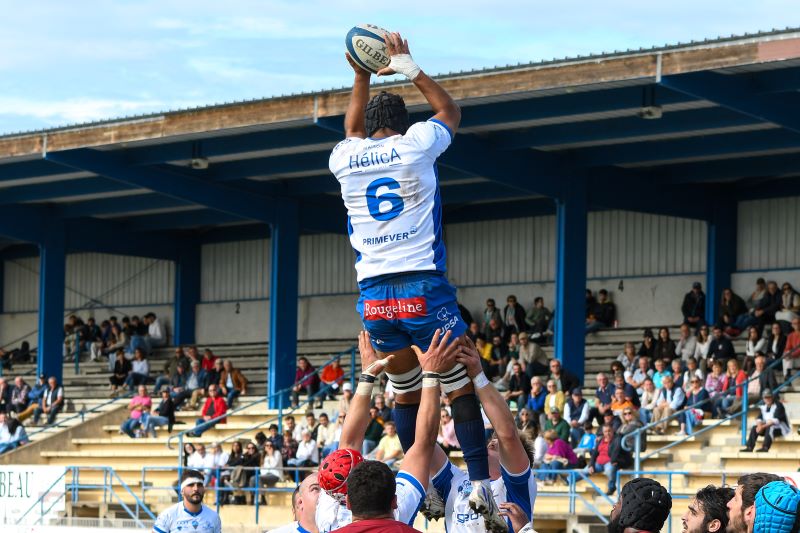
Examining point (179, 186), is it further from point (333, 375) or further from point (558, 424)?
point (558, 424)

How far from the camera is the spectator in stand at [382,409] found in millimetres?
24317

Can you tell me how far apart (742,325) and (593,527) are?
8.03 meters

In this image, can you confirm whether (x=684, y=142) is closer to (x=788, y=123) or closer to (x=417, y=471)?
(x=788, y=123)

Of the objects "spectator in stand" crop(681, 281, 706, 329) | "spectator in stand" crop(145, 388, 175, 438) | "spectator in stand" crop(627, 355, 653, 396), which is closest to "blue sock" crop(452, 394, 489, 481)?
"spectator in stand" crop(627, 355, 653, 396)

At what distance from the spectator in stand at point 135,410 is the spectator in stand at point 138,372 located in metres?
2.11

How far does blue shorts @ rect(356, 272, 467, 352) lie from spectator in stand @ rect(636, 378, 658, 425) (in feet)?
51.0

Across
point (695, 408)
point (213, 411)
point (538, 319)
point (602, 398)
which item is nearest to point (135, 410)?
point (213, 411)

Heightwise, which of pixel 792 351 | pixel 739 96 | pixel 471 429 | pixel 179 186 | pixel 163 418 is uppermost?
pixel 739 96

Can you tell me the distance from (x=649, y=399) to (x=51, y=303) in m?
16.2

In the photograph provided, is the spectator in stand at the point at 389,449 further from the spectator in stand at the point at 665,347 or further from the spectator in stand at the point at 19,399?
the spectator in stand at the point at 19,399

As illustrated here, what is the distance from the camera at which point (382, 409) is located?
24562 mm

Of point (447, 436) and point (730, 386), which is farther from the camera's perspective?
point (730, 386)

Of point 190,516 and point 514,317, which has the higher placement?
point 514,317

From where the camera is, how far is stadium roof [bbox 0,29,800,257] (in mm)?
21469
